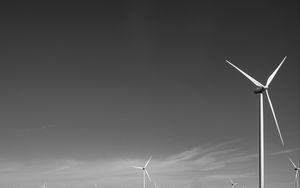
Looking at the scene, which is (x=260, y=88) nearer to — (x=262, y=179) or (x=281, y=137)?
(x=281, y=137)

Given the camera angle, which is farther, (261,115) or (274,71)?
(274,71)

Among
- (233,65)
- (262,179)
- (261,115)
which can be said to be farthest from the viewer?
(233,65)

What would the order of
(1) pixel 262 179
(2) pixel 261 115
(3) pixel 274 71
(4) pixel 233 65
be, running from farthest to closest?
(3) pixel 274 71 → (4) pixel 233 65 → (2) pixel 261 115 → (1) pixel 262 179

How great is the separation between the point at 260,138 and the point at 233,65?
37.0 feet

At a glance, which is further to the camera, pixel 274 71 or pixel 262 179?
pixel 274 71

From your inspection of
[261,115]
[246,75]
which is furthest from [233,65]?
[261,115]

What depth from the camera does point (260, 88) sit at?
59.2 m

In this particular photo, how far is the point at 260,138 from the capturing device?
172 ft

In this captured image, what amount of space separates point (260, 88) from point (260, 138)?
369 inches

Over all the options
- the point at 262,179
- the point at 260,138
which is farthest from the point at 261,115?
the point at 262,179

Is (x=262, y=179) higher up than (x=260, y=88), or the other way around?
(x=260, y=88)

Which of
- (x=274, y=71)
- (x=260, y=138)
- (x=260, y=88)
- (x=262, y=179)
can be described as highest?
(x=274, y=71)

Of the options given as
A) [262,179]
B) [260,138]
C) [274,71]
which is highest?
[274,71]

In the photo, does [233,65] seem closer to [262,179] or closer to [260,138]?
[260,138]
